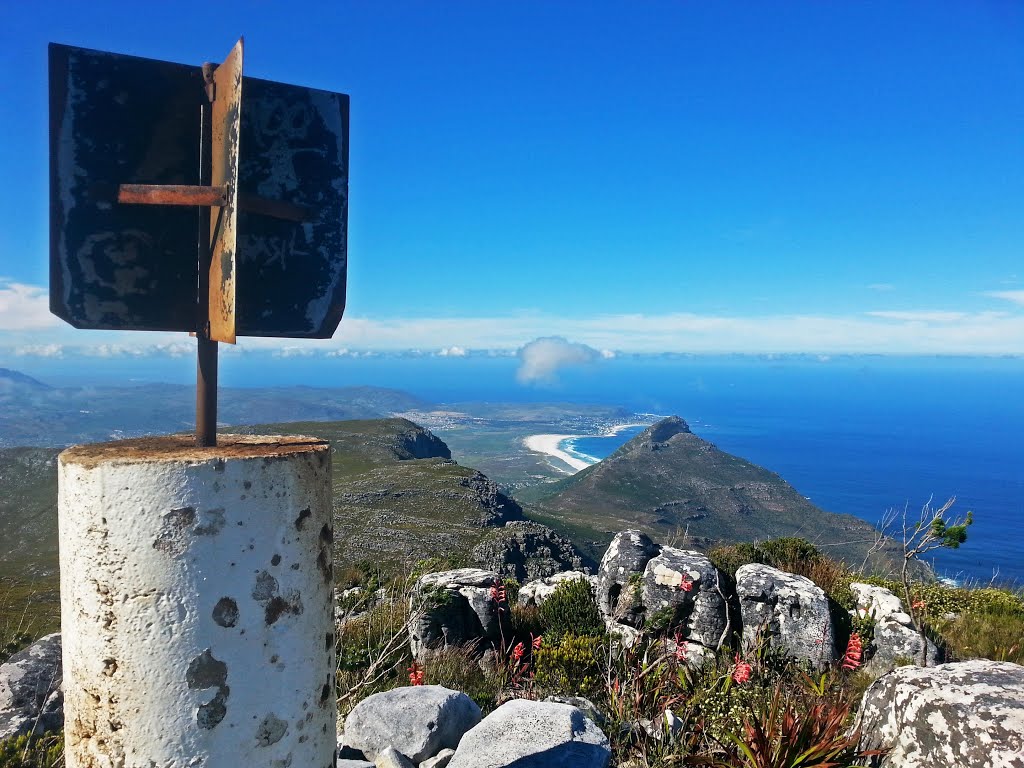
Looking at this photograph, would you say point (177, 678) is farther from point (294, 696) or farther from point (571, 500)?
point (571, 500)

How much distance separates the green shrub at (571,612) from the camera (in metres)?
9.51

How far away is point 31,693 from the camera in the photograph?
5812 mm

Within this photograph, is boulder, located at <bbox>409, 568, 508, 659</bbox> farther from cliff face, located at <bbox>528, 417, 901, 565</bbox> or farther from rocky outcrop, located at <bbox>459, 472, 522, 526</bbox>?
cliff face, located at <bbox>528, 417, 901, 565</bbox>

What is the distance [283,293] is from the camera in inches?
125

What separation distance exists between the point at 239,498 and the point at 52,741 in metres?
4.04

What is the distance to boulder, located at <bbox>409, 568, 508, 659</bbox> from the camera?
30.6 ft

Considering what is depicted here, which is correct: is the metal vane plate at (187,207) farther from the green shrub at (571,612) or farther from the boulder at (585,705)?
the green shrub at (571,612)

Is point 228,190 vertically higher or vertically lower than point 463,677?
higher

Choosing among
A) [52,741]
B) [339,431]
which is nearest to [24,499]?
[339,431]

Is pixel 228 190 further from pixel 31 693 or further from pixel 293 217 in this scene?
pixel 31 693

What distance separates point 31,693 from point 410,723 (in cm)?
344

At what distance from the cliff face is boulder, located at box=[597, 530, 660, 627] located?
7079 cm

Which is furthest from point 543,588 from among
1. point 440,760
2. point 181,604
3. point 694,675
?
point 181,604

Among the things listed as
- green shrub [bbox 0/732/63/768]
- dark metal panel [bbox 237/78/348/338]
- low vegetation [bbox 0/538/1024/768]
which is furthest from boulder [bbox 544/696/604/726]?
dark metal panel [bbox 237/78/348/338]
